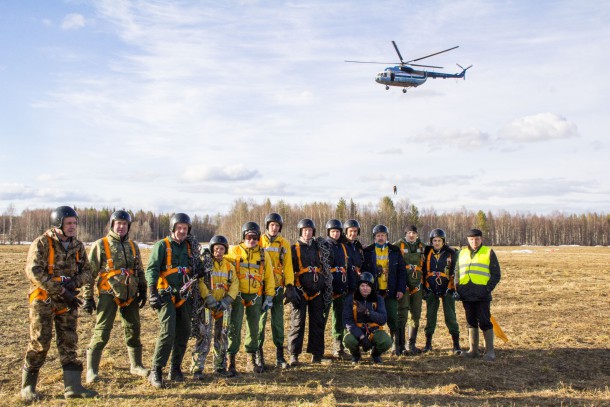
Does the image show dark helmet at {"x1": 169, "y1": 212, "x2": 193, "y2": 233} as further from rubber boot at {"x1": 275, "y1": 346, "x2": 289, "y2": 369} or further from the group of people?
rubber boot at {"x1": 275, "y1": 346, "x2": 289, "y2": 369}

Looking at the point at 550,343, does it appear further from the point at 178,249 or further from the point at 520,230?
the point at 520,230

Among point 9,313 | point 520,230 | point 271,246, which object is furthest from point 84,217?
point 271,246

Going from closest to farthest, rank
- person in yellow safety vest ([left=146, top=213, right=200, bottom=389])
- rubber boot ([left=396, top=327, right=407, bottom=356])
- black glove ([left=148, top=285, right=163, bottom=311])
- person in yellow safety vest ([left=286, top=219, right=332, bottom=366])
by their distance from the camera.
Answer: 1. black glove ([left=148, top=285, right=163, bottom=311])
2. person in yellow safety vest ([left=146, top=213, right=200, bottom=389])
3. person in yellow safety vest ([left=286, top=219, right=332, bottom=366])
4. rubber boot ([left=396, top=327, right=407, bottom=356])

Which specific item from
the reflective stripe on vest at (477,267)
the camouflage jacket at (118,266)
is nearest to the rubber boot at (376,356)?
the reflective stripe on vest at (477,267)

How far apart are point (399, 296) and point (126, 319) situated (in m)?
5.23

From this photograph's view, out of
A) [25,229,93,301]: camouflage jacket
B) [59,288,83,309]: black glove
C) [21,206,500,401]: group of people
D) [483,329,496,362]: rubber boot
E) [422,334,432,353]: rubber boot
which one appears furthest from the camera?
[422,334,432,353]: rubber boot

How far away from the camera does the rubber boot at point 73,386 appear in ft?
23.4

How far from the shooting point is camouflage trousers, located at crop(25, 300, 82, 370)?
23.0 ft

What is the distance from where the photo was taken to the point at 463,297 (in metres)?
10.3

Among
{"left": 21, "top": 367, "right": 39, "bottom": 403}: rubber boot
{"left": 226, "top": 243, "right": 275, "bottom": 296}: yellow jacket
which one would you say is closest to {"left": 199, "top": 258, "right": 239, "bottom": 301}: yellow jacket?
{"left": 226, "top": 243, "right": 275, "bottom": 296}: yellow jacket

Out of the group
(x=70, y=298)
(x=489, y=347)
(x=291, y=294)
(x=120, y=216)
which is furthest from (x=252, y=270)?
(x=489, y=347)

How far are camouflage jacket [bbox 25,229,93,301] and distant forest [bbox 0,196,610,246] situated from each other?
83076 millimetres

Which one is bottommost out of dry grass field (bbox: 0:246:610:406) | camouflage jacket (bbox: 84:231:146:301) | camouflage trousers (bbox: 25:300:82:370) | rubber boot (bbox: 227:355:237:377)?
dry grass field (bbox: 0:246:610:406)

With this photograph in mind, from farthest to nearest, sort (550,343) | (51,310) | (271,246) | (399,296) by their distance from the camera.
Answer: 1. (550,343)
2. (399,296)
3. (271,246)
4. (51,310)
